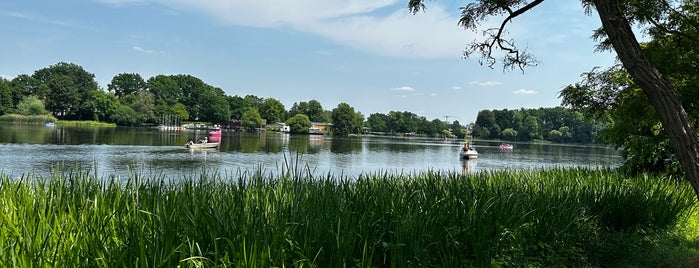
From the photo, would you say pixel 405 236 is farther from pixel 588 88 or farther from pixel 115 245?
pixel 588 88

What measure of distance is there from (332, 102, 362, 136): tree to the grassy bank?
127 metres

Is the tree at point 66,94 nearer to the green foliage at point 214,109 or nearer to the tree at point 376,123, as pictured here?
the green foliage at point 214,109

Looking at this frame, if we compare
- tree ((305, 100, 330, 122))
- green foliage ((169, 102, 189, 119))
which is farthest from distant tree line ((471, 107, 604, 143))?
green foliage ((169, 102, 189, 119))

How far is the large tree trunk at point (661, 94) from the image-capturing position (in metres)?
4.91

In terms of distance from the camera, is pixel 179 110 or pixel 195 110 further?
pixel 195 110

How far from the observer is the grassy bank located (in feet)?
10.8

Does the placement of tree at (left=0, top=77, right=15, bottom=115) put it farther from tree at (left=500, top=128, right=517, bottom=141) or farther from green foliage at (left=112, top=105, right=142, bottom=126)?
tree at (left=500, top=128, right=517, bottom=141)

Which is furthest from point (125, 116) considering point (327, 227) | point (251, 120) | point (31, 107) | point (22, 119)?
point (327, 227)

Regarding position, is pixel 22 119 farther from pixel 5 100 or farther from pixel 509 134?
pixel 509 134

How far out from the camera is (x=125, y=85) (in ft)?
422

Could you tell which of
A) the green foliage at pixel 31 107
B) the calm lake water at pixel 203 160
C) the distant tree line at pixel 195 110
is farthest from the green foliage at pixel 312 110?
the calm lake water at pixel 203 160

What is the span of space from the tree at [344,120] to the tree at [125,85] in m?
55.4

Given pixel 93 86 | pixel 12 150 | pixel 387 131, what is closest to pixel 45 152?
pixel 12 150

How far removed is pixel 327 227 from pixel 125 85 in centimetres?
14043
